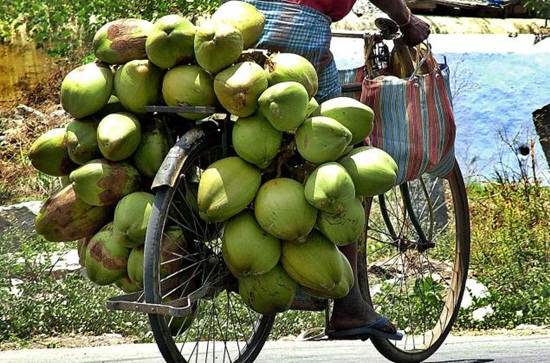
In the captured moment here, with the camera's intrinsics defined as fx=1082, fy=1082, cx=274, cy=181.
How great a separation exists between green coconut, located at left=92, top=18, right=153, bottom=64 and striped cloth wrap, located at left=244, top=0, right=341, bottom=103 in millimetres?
479

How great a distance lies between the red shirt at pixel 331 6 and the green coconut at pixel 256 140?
75cm

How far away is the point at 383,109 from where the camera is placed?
15.8 ft

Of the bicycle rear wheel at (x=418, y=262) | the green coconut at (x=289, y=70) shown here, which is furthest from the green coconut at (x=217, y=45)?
the bicycle rear wheel at (x=418, y=262)

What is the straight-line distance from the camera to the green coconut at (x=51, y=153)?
13.5 ft

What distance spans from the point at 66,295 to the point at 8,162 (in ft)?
12.0

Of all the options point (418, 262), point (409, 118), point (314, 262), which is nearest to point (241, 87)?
point (314, 262)

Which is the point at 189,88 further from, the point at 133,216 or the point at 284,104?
the point at 133,216

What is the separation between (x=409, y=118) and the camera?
486 cm

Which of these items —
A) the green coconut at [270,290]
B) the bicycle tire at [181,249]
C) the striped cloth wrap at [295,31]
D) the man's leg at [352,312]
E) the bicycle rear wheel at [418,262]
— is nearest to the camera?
the bicycle tire at [181,249]

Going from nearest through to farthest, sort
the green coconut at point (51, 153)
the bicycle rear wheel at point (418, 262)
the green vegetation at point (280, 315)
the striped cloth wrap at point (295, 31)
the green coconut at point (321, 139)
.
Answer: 1. the green coconut at point (321, 139)
2. the green coconut at point (51, 153)
3. the striped cloth wrap at point (295, 31)
4. the bicycle rear wheel at point (418, 262)
5. the green vegetation at point (280, 315)

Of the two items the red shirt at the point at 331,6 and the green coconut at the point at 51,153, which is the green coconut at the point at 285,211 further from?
the red shirt at the point at 331,6

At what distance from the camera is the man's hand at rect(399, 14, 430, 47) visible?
5020mm

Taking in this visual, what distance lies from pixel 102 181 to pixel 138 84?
0.38 meters

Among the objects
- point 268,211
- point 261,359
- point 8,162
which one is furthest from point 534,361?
point 8,162
